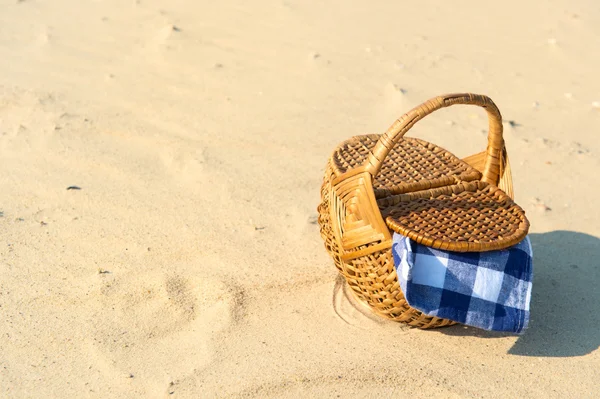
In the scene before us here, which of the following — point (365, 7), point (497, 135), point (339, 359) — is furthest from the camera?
point (365, 7)

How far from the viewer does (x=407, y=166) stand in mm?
2826

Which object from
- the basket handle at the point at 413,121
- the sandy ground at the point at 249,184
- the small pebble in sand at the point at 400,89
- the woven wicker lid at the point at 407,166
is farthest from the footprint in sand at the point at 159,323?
the small pebble in sand at the point at 400,89

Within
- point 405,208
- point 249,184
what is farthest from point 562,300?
point 249,184

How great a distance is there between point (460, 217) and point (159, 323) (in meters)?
1.14

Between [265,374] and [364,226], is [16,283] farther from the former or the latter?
[364,226]

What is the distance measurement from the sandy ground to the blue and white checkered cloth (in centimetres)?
26

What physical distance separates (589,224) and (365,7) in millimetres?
2856

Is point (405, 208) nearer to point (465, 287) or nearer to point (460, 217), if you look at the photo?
point (460, 217)

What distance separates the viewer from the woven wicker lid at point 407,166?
2.67 m

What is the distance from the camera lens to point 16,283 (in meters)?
2.86

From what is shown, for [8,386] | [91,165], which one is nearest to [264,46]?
[91,165]

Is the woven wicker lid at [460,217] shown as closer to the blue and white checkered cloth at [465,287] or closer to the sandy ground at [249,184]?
the blue and white checkered cloth at [465,287]

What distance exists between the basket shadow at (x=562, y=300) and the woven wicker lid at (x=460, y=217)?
0.48 metres

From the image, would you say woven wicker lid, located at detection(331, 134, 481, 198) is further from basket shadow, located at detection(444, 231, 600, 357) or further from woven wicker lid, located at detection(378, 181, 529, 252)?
basket shadow, located at detection(444, 231, 600, 357)
